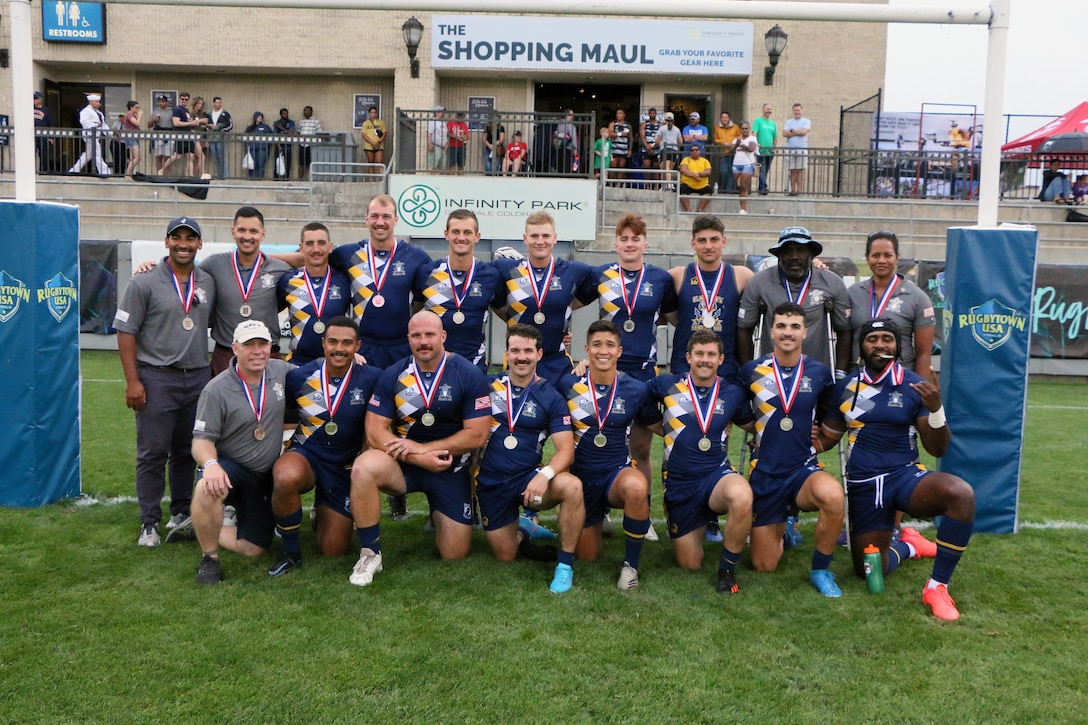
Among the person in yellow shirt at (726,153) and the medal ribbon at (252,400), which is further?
the person in yellow shirt at (726,153)

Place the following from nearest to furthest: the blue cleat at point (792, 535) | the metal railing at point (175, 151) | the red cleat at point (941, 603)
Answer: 1. the red cleat at point (941, 603)
2. the blue cleat at point (792, 535)
3. the metal railing at point (175, 151)

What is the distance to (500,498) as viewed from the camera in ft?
18.1

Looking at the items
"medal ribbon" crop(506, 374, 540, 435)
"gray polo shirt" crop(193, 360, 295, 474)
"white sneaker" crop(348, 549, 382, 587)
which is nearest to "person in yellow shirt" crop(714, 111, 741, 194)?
"medal ribbon" crop(506, 374, 540, 435)

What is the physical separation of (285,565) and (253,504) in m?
0.48

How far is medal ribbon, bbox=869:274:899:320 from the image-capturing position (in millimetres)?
5855

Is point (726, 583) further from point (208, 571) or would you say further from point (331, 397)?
point (208, 571)

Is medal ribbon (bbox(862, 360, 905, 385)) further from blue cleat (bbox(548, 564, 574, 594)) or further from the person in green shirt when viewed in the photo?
the person in green shirt

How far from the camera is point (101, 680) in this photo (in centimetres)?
389

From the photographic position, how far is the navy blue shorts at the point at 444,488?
5535 mm

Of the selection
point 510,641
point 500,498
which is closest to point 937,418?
point 500,498

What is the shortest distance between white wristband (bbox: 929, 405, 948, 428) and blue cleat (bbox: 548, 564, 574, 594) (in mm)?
2131

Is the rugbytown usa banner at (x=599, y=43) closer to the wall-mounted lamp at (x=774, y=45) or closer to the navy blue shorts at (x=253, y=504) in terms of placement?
the wall-mounted lamp at (x=774, y=45)

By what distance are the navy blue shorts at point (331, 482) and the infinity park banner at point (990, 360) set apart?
384 cm

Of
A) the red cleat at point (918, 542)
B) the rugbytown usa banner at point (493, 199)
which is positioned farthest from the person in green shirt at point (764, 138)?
the red cleat at point (918, 542)
